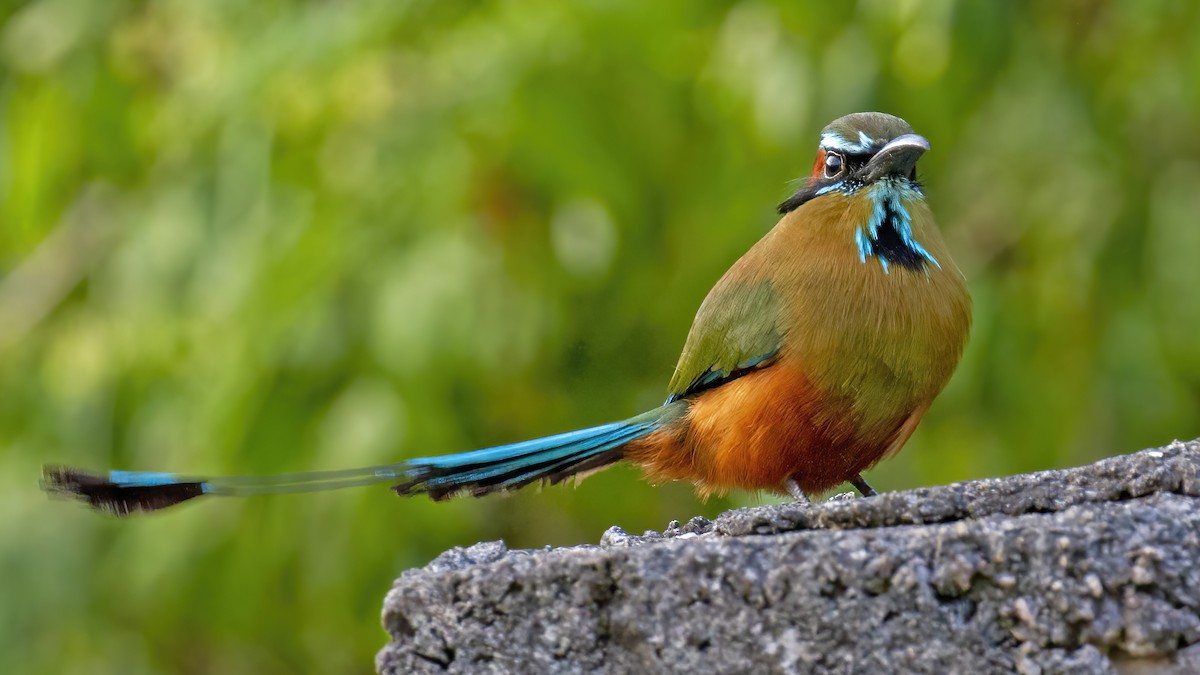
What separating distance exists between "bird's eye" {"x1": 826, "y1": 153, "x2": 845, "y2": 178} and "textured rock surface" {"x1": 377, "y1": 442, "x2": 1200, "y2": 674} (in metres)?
1.62

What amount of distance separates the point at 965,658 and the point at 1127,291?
2.65 meters

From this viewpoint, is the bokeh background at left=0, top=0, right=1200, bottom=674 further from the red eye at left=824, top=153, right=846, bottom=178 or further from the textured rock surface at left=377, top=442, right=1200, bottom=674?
the textured rock surface at left=377, top=442, right=1200, bottom=674

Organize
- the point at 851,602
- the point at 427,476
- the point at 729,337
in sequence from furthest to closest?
the point at 729,337, the point at 427,476, the point at 851,602

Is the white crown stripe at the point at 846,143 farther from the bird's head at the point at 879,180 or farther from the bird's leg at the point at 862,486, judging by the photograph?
the bird's leg at the point at 862,486

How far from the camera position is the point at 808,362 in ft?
10.8

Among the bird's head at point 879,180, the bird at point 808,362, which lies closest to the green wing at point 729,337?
the bird at point 808,362

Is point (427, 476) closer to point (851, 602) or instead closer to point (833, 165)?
point (833, 165)

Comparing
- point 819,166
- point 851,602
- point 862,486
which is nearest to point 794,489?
point 862,486

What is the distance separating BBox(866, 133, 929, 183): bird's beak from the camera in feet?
11.3

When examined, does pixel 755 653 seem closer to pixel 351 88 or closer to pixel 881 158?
pixel 881 158

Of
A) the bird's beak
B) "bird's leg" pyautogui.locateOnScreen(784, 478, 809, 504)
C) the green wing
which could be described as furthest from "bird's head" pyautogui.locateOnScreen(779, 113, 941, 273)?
"bird's leg" pyautogui.locateOnScreen(784, 478, 809, 504)

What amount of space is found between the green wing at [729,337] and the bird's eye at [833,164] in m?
0.33

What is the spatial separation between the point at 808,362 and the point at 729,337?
1.00 feet

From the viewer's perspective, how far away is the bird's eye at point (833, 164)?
144 inches
